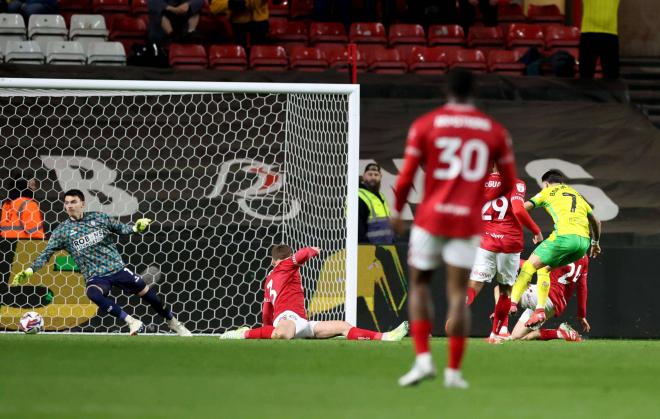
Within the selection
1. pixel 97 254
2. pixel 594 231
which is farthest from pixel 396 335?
pixel 97 254

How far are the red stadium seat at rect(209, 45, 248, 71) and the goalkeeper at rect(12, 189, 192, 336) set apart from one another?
196 inches

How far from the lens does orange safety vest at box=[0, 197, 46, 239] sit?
13.9 meters

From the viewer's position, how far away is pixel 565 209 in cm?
1327

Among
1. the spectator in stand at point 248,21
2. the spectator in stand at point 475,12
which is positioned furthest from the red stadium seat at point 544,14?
the spectator in stand at point 248,21

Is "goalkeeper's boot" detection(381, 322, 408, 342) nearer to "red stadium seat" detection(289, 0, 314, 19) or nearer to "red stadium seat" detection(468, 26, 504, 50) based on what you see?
"red stadium seat" detection(468, 26, 504, 50)

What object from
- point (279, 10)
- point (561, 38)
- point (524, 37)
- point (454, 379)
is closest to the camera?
point (454, 379)

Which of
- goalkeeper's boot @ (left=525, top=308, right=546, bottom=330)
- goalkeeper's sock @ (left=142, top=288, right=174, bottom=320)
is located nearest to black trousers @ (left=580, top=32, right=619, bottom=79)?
goalkeeper's boot @ (left=525, top=308, right=546, bottom=330)

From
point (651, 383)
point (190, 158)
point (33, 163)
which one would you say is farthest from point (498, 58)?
point (651, 383)

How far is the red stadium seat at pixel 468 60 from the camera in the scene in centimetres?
1839

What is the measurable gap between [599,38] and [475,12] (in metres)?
2.83

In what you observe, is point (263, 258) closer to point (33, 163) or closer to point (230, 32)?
point (33, 163)

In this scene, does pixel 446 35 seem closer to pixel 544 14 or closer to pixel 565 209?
pixel 544 14

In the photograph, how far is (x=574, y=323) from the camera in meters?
15.2

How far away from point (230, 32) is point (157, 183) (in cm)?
450
